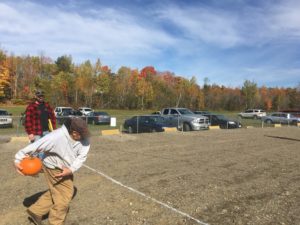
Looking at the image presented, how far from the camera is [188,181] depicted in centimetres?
816

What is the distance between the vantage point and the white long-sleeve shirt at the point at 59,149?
4477 mm

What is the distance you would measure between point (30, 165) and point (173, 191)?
136 inches

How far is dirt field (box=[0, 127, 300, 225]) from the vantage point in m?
5.70

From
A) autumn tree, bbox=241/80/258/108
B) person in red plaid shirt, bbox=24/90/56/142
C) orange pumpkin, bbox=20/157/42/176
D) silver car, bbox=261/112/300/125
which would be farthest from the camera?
autumn tree, bbox=241/80/258/108

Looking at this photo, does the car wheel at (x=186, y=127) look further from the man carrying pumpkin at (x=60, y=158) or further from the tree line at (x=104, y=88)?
the tree line at (x=104, y=88)

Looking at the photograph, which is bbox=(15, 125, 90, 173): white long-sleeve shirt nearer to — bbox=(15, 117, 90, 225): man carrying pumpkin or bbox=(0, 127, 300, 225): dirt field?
bbox=(15, 117, 90, 225): man carrying pumpkin

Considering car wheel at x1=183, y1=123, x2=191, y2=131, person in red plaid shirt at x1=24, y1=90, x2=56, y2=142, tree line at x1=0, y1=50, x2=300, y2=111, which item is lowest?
car wheel at x1=183, y1=123, x2=191, y2=131

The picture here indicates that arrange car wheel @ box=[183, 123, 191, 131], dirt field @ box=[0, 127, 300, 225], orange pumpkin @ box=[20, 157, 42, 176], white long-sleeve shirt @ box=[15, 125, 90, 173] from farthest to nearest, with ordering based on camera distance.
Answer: car wheel @ box=[183, 123, 191, 131] → dirt field @ box=[0, 127, 300, 225] → orange pumpkin @ box=[20, 157, 42, 176] → white long-sleeve shirt @ box=[15, 125, 90, 173]

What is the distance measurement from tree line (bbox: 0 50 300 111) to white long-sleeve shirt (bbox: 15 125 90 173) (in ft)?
234

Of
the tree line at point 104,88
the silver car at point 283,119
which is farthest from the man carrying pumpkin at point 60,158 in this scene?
the tree line at point 104,88

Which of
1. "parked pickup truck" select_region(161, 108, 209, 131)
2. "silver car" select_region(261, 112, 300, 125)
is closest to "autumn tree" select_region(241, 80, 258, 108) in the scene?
"silver car" select_region(261, 112, 300, 125)

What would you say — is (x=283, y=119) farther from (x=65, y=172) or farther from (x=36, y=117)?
(x=65, y=172)

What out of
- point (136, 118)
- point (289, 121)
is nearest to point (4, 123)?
point (136, 118)

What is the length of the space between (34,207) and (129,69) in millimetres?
97529
